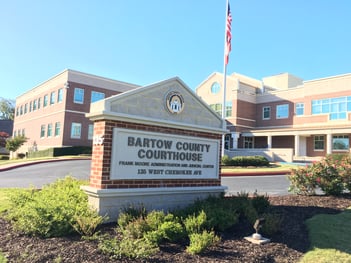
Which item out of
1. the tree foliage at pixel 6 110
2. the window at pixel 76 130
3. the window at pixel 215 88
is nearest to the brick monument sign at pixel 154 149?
the window at pixel 76 130

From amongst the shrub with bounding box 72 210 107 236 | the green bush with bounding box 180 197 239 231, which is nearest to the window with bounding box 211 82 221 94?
the green bush with bounding box 180 197 239 231

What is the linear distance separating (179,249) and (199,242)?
360 mm

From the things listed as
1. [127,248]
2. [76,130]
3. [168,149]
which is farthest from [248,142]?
[127,248]

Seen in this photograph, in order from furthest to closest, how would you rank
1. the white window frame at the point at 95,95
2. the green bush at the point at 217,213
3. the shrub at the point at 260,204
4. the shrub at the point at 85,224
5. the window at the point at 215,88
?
the window at the point at 215,88 < the white window frame at the point at 95,95 < the shrub at the point at 260,204 < the green bush at the point at 217,213 < the shrub at the point at 85,224

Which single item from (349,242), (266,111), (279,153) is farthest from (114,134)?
(266,111)

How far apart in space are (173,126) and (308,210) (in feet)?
12.1

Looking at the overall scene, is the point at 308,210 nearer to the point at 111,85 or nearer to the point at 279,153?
the point at 279,153

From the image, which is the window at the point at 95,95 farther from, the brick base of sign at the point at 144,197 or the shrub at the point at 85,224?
the shrub at the point at 85,224

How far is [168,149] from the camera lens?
22.5ft

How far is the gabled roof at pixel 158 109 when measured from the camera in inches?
239

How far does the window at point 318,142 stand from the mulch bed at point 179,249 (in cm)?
3204

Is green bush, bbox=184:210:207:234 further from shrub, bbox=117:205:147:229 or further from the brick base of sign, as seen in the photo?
the brick base of sign

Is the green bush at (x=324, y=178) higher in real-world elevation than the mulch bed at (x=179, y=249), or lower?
higher

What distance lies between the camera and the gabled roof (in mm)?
6066
